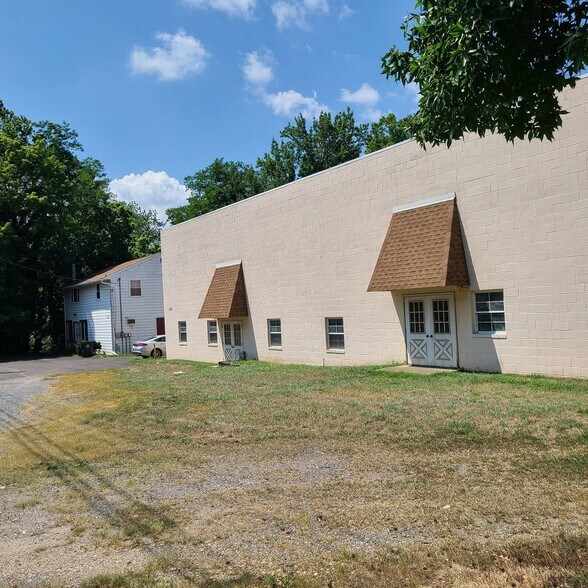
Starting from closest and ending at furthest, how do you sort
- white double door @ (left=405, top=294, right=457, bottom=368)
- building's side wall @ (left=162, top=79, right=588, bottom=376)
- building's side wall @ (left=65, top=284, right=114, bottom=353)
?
building's side wall @ (left=162, top=79, right=588, bottom=376), white double door @ (left=405, top=294, right=457, bottom=368), building's side wall @ (left=65, top=284, right=114, bottom=353)

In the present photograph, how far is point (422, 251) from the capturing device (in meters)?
14.8

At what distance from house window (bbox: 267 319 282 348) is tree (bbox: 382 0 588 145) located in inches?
643

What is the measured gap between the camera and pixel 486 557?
403 cm

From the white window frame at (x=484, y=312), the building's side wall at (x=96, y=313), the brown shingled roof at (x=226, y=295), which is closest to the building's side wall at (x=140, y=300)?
the building's side wall at (x=96, y=313)

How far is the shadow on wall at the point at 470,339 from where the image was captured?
45.6 ft

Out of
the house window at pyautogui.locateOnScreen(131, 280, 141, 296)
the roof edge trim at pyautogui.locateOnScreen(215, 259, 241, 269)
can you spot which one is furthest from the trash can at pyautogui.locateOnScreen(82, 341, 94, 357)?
the roof edge trim at pyautogui.locateOnScreen(215, 259, 241, 269)

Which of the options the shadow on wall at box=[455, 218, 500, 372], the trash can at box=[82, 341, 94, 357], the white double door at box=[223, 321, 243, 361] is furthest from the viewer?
the trash can at box=[82, 341, 94, 357]

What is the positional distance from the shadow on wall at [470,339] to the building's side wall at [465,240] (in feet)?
Result: 0.10

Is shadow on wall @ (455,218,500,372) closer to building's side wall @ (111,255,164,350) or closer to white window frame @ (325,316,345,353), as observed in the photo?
white window frame @ (325,316,345,353)

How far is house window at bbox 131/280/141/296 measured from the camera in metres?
35.9

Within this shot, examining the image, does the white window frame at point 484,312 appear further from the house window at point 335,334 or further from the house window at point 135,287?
the house window at point 135,287

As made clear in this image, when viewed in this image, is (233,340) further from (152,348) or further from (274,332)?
(152,348)

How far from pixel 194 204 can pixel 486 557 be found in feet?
167

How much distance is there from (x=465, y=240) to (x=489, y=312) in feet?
6.61
